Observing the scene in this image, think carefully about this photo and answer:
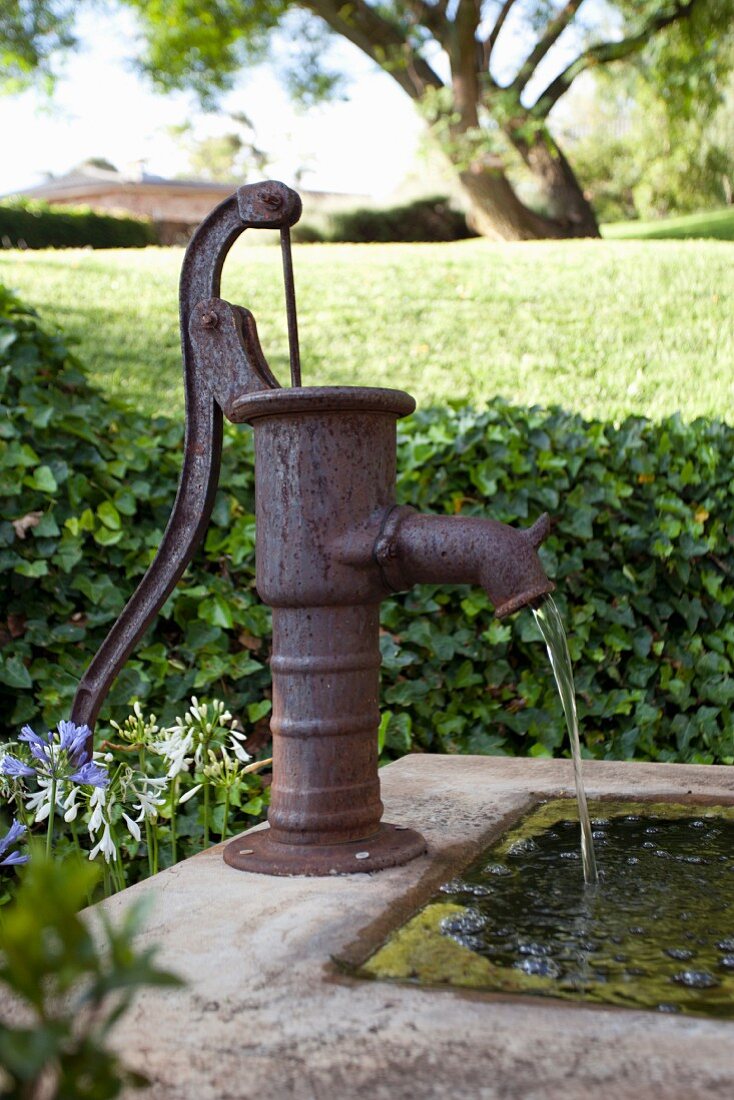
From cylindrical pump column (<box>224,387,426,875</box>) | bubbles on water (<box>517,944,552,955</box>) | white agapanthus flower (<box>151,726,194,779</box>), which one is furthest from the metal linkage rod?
bubbles on water (<box>517,944,552,955</box>)

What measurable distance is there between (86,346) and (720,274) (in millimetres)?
4857

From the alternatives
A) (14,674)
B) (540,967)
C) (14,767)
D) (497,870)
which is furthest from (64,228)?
(540,967)

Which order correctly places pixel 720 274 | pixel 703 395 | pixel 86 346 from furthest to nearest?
pixel 720 274 < pixel 86 346 < pixel 703 395

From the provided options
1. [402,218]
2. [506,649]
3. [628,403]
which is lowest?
[506,649]

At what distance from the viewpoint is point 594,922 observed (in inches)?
52.2

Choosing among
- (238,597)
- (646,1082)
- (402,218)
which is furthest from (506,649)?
(402,218)

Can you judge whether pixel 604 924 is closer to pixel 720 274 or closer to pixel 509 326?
pixel 509 326

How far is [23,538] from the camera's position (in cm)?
276

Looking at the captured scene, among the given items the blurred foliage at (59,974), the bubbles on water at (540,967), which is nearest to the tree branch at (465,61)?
the bubbles on water at (540,967)

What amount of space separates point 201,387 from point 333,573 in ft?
1.23

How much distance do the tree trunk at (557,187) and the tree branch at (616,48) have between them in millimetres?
684

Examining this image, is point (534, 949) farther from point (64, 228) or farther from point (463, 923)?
point (64, 228)

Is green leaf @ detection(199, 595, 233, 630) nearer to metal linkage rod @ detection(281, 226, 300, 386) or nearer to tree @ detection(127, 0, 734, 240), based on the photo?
metal linkage rod @ detection(281, 226, 300, 386)

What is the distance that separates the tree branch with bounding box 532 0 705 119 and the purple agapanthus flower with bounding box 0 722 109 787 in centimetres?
1374
